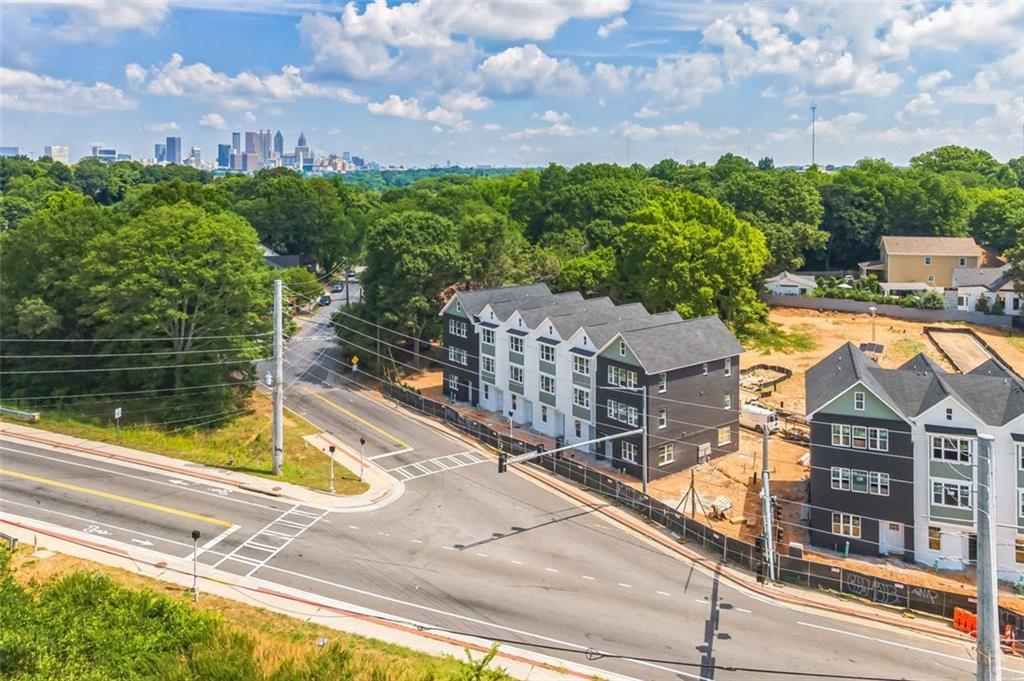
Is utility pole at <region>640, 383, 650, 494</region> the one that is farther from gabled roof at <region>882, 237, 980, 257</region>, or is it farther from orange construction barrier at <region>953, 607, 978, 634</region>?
gabled roof at <region>882, 237, 980, 257</region>

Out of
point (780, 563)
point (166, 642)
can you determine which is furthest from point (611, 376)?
point (166, 642)

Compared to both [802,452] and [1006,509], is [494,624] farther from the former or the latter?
[802,452]

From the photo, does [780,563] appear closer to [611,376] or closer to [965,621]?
[965,621]

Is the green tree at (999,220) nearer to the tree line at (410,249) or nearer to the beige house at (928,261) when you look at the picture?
the tree line at (410,249)

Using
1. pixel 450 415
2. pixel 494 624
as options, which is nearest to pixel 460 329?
pixel 450 415

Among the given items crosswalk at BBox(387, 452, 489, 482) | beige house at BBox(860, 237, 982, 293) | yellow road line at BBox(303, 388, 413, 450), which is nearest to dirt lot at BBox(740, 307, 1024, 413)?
beige house at BBox(860, 237, 982, 293)

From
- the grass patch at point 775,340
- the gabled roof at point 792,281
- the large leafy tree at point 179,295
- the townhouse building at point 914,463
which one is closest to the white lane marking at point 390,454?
the large leafy tree at point 179,295
